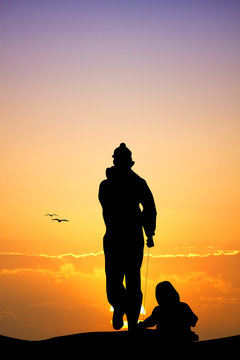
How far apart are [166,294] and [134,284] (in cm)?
92

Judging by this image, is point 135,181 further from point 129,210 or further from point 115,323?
point 115,323

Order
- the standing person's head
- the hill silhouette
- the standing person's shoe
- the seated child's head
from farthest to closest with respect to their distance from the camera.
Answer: the standing person's head → the standing person's shoe → the seated child's head → the hill silhouette

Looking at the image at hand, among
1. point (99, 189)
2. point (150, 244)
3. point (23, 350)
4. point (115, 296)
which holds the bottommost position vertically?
point (23, 350)

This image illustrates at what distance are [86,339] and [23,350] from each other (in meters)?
1.26

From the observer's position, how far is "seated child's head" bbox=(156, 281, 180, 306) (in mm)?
9722

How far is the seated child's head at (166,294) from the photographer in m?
9.72

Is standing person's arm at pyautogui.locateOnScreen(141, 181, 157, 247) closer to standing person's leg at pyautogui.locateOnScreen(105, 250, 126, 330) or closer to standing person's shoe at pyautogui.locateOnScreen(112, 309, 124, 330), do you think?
standing person's leg at pyautogui.locateOnScreen(105, 250, 126, 330)

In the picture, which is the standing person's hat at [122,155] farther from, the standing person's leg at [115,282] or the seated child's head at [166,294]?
the seated child's head at [166,294]

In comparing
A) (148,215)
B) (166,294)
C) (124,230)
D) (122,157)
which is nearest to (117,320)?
(166,294)

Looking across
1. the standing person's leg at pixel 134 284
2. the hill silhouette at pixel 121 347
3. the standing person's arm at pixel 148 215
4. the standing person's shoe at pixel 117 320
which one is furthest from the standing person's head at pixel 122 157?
the hill silhouette at pixel 121 347

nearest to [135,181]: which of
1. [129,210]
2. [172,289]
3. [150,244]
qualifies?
[129,210]

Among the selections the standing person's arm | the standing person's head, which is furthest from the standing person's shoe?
the standing person's head

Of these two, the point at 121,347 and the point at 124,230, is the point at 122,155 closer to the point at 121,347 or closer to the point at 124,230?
the point at 124,230

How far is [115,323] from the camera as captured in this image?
33.7 ft
